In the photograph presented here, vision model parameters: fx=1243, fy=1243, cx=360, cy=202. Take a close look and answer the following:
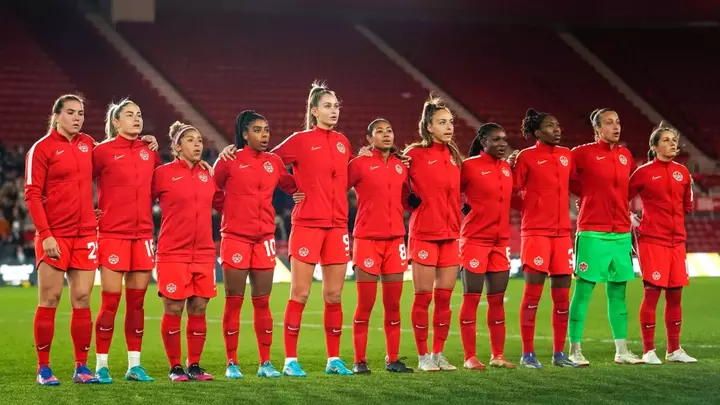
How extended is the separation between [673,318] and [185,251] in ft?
14.2

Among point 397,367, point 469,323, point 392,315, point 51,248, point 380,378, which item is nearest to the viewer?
point 51,248

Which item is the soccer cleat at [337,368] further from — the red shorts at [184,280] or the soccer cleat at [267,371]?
the red shorts at [184,280]

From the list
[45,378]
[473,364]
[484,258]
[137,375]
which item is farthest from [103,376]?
[484,258]

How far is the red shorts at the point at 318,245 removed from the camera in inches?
380

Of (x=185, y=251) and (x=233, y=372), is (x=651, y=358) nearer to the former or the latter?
(x=233, y=372)

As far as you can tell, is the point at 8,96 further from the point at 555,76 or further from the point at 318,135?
the point at 318,135

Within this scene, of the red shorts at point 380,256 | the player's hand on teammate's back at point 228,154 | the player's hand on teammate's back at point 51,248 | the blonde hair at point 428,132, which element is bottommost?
the red shorts at point 380,256

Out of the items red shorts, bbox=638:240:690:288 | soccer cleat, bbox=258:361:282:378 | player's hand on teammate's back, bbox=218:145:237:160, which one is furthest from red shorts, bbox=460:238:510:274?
player's hand on teammate's back, bbox=218:145:237:160

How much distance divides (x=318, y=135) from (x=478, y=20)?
26.0m

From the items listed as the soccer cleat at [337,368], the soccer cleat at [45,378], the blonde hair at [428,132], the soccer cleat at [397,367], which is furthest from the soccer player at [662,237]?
the soccer cleat at [45,378]

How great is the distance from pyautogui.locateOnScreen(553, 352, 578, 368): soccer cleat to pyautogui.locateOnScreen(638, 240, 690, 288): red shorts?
1057mm

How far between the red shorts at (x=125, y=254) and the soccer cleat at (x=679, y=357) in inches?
178

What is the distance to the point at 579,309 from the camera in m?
10.6

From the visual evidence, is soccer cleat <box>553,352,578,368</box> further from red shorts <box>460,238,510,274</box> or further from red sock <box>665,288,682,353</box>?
red sock <box>665,288,682,353</box>
